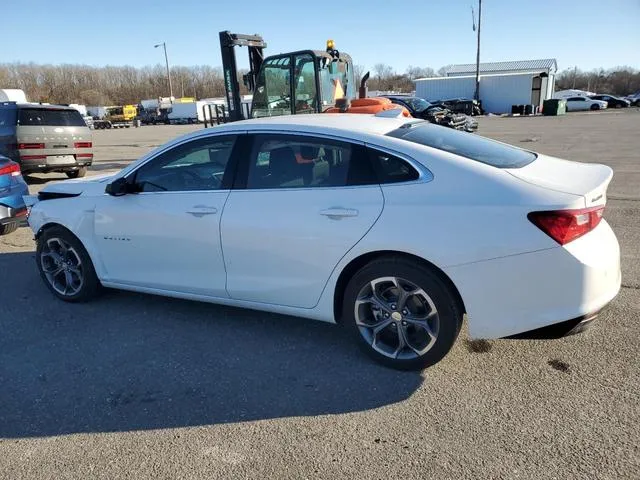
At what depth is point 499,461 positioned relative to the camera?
243 centimetres

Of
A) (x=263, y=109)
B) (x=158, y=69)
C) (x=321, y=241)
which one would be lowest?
(x=321, y=241)

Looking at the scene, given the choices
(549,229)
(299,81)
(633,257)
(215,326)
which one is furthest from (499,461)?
(299,81)

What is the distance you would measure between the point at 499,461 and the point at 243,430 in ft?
4.41

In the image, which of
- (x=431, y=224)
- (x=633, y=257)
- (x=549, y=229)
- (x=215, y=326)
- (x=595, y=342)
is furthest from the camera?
(x=633, y=257)

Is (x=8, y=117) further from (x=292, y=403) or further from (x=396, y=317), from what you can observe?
(x=396, y=317)

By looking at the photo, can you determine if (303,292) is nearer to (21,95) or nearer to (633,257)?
(633,257)

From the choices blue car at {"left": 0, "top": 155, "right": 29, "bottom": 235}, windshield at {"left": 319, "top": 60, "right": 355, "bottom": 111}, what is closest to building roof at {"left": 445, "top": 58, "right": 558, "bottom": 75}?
windshield at {"left": 319, "top": 60, "right": 355, "bottom": 111}

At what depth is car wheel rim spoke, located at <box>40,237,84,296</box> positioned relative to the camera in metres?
4.55

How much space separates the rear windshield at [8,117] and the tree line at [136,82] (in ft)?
318

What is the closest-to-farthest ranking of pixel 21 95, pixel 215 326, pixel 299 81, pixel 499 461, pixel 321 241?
pixel 499 461 < pixel 321 241 < pixel 215 326 < pixel 299 81 < pixel 21 95

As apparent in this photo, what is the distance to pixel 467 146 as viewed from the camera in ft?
11.4

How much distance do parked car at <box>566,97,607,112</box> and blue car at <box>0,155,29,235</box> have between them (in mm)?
57386

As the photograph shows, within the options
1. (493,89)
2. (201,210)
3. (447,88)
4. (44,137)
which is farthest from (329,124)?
(447,88)

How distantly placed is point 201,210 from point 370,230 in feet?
4.43
